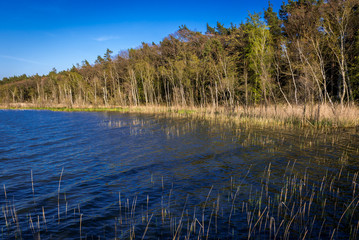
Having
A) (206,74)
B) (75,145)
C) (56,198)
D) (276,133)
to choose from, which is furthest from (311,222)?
(206,74)

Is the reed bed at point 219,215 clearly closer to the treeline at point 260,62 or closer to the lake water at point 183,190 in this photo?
the lake water at point 183,190

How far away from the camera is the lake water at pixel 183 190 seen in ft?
17.6

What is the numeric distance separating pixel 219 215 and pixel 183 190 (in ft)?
6.31

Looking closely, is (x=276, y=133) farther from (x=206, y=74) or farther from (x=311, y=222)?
(x=206, y=74)

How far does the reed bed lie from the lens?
5141 mm

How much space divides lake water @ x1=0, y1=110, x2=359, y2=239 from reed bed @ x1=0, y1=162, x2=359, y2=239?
0.09 ft

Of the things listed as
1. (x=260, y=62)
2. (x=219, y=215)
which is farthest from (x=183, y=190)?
(x=260, y=62)

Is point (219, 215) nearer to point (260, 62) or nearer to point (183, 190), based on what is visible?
point (183, 190)

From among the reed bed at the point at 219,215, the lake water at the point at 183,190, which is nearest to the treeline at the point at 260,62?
the lake water at the point at 183,190

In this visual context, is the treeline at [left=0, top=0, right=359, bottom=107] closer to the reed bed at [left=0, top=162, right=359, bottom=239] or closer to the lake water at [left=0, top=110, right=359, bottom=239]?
the lake water at [left=0, top=110, right=359, bottom=239]

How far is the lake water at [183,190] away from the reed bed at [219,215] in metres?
0.03

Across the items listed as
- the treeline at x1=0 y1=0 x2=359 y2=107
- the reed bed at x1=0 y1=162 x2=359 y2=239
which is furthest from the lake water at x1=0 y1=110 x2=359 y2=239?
the treeline at x1=0 y1=0 x2=359 y2=107

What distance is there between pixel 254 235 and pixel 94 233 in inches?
151

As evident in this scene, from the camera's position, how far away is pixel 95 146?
14.8 m
